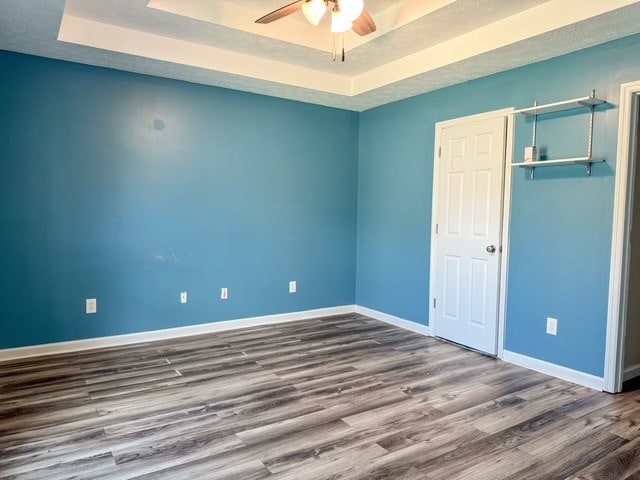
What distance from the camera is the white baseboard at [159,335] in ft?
11.9

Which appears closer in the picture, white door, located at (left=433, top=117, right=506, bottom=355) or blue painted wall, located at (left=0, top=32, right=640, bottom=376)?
blue painted wall, located at (left=0, top=32, right=640, bottom=376)

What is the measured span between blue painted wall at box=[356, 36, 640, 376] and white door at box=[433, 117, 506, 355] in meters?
0.15

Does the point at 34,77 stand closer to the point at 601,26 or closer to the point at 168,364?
the point at 168,364

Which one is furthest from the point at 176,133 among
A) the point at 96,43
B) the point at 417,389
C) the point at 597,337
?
the point at 597,337

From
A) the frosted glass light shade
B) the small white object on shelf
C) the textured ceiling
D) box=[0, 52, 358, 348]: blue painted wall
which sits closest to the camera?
the frosted glass light shade

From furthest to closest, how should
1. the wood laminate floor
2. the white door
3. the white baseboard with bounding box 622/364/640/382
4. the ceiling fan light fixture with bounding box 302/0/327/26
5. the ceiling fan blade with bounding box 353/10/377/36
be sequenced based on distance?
the white door
the white baseboard with bounding box 622/364/640/382
the ceiling fan blade with bounding box 353/10/377/36
the ceiling fan light fixture with bounding box 302/0/327/26
the wood laminate floor

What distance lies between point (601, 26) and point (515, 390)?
2.51 m

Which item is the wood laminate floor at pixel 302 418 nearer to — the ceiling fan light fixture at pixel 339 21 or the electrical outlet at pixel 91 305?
the electrical outlet at pixel 91 305

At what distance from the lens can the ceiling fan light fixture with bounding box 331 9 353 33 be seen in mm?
2473

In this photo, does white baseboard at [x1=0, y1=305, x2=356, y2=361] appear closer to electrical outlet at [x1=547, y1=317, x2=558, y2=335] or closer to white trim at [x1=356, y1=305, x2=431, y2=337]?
white trim at [x1=356, y1=305, x2=431, y2=337]

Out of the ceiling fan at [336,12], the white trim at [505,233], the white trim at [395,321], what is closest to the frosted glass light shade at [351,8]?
the ceiling fan at [336,12]

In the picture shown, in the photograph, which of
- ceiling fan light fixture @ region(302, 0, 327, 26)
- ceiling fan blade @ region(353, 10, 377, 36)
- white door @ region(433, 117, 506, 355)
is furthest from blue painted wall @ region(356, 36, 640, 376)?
ceiling fan light fixture @ region(302, 0, 327, 26)

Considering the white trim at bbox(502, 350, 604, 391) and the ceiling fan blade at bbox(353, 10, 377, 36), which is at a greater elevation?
the ceiling fan blade at bbox(353, 10, 377, 36)

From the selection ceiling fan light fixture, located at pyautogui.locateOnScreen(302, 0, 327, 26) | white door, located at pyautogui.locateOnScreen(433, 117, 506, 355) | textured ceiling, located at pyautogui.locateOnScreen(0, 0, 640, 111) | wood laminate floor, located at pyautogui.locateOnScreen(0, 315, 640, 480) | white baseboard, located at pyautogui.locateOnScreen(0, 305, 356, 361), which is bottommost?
wood laminate floor, located at pyautogui.locateOnScreen(0, 315, 640, 480)
